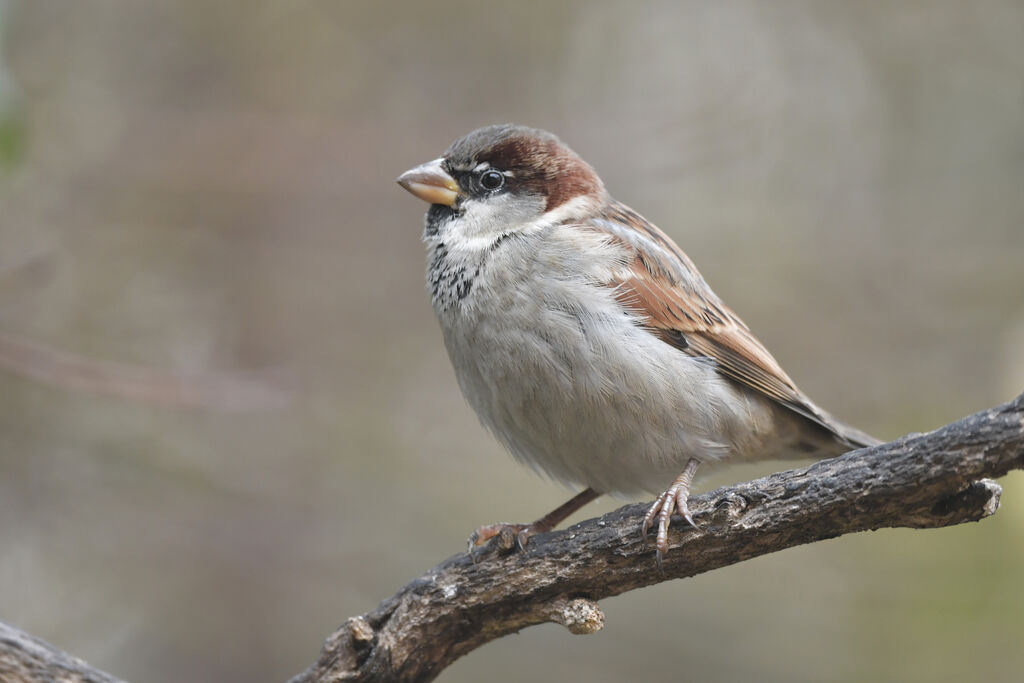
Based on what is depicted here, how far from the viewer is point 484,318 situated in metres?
3.70

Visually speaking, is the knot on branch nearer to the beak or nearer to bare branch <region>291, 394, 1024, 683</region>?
bare branch <region>291, 394, 1024, 683</region>

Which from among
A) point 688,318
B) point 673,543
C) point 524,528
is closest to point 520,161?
point 688,318

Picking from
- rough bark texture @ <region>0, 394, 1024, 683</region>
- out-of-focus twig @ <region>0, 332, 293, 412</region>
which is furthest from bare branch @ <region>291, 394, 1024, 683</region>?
out-of-focus twig @ <region>0, 332, 293, 412</region>

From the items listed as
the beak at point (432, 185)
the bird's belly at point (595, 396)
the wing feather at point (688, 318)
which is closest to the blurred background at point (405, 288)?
the wing feather at point (688, 318)

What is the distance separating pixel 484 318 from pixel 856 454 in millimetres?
1390

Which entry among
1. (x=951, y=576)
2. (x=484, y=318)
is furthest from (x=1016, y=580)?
(x=484, y=318)

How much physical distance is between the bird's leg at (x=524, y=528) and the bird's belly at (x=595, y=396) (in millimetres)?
172

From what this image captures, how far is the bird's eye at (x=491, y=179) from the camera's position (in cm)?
422

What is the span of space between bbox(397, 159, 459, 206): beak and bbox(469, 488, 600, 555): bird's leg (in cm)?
125

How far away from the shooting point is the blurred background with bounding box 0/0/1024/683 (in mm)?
5527

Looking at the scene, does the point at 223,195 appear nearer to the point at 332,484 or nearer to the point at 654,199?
the point at 332,484

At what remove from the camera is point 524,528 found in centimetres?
365

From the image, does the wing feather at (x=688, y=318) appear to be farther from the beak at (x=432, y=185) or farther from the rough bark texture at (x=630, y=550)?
the rough bark texture at (x=630, y=550)

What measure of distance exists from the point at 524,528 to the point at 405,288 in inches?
156
